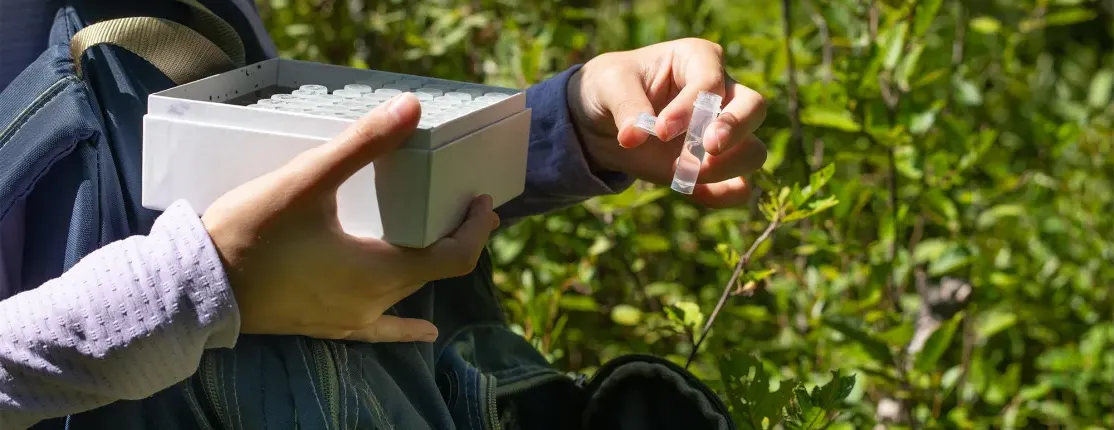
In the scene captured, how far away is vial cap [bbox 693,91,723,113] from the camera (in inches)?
33.3

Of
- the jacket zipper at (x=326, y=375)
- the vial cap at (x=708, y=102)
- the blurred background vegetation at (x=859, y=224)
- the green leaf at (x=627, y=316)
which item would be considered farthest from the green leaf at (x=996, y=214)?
the jacket zipper at (x=326, y=375)

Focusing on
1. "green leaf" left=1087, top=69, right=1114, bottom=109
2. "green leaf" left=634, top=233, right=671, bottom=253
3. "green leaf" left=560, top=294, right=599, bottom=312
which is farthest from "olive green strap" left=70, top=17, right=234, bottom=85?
"green leaf" left=1087, top=69, right=1114, bottom=109

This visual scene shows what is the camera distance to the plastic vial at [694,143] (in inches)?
32.5

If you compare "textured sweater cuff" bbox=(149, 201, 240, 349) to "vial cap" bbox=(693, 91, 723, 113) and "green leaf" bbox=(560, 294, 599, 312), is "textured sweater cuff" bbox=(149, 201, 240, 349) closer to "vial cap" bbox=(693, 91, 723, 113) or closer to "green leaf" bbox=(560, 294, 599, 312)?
"vial cap" bbox=(693, 91, 723, 113)

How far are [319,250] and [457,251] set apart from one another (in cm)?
10

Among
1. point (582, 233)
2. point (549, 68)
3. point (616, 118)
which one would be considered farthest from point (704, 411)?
point (549, 68)

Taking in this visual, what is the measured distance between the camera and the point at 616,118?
896 mm

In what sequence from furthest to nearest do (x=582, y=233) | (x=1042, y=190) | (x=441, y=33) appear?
(x=441, y=33)
(x=1042, y=190)
(x=582, y=233)

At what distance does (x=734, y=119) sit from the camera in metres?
0.86

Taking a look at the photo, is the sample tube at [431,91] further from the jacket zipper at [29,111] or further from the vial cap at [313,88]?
the jacket zipper at [29,111]

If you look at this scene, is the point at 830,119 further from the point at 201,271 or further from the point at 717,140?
the point at 201,271

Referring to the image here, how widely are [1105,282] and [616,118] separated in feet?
4.31

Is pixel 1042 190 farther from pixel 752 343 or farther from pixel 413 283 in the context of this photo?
pixel 413 283

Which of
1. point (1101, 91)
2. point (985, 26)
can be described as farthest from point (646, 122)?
point (1101, 91)
